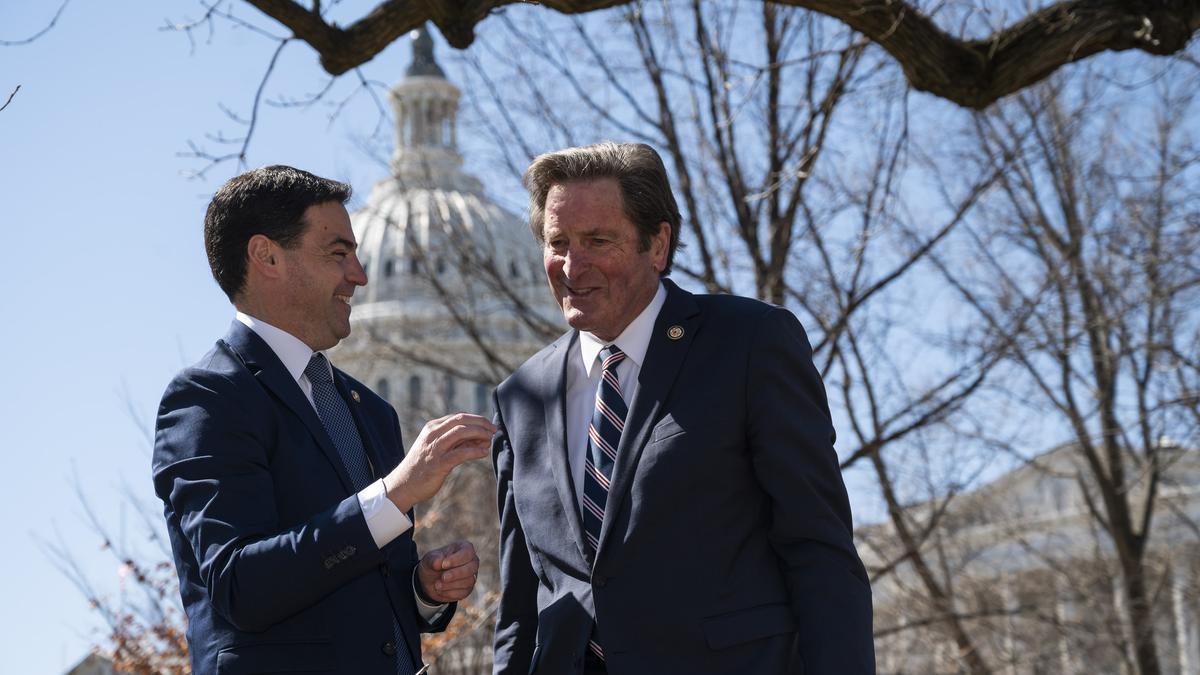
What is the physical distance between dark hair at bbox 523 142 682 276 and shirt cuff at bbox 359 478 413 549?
103 cm

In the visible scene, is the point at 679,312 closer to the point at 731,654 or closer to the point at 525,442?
the point at 525,442

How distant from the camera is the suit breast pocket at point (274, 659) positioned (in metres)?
4.07

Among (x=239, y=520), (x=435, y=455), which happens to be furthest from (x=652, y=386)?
(x=239, y=520)

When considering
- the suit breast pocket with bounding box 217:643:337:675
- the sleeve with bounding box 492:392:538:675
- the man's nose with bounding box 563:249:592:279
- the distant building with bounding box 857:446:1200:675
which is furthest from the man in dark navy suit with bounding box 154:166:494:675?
the distant building with bounding box 857:446:1200:675

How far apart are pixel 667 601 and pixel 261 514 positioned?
1.04 meters

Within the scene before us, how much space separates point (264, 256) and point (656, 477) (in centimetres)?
125

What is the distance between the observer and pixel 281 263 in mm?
4543

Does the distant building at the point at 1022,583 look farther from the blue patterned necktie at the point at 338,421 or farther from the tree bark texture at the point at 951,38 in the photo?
the blue patterned necktie at the point at 338,421

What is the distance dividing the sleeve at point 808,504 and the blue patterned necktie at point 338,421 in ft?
3.70

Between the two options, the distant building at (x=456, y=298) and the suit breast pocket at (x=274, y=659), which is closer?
the suit breast pocket at (x=274, y=659)

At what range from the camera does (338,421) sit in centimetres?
468

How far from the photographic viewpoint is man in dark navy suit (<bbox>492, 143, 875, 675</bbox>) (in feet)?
13.6

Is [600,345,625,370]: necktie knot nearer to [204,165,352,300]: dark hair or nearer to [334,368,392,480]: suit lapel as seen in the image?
[334,368,392,480]: suit lapel

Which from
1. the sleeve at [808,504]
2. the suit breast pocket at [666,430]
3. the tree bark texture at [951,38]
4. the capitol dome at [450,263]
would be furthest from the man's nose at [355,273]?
the capitol dome at [450,263]
